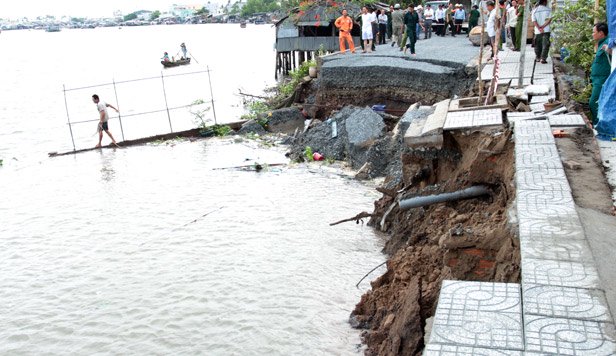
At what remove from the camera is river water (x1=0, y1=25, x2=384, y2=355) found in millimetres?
7953

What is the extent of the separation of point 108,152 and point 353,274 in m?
12.4

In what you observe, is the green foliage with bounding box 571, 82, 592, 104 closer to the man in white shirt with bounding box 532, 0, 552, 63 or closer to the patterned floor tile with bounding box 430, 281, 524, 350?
the man in white shirt with bounding box 532, 0, 552, 63

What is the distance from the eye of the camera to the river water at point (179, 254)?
795 centimetres

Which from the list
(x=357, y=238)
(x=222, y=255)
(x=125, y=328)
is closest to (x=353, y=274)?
(x=357, y=238)

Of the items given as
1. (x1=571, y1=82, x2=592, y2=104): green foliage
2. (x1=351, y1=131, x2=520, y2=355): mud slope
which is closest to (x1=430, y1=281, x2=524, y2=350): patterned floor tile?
(x1=351, y1=131, x2=520, y2=355): mud slope

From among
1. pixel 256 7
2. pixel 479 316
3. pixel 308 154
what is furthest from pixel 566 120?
pixel 256 7

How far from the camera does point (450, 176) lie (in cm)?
873

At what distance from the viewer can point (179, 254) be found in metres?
10.6

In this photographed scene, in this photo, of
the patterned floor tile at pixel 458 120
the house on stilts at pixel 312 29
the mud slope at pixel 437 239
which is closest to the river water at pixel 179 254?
the mud slope at pixel 437 239

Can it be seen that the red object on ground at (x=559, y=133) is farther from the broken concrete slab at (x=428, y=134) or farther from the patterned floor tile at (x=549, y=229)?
the patterned floor tile at (x=549, y=229)

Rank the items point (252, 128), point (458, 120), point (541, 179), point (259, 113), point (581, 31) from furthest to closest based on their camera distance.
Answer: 1. point (259, 113)
2. point (252, 128)
3. point (581, 31)
4. point (458, 120)
5. point (541, 179)

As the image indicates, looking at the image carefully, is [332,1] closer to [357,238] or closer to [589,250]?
[357,238]

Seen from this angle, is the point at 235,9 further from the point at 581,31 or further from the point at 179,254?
the point at 179,254

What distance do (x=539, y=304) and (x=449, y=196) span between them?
11.4ft
